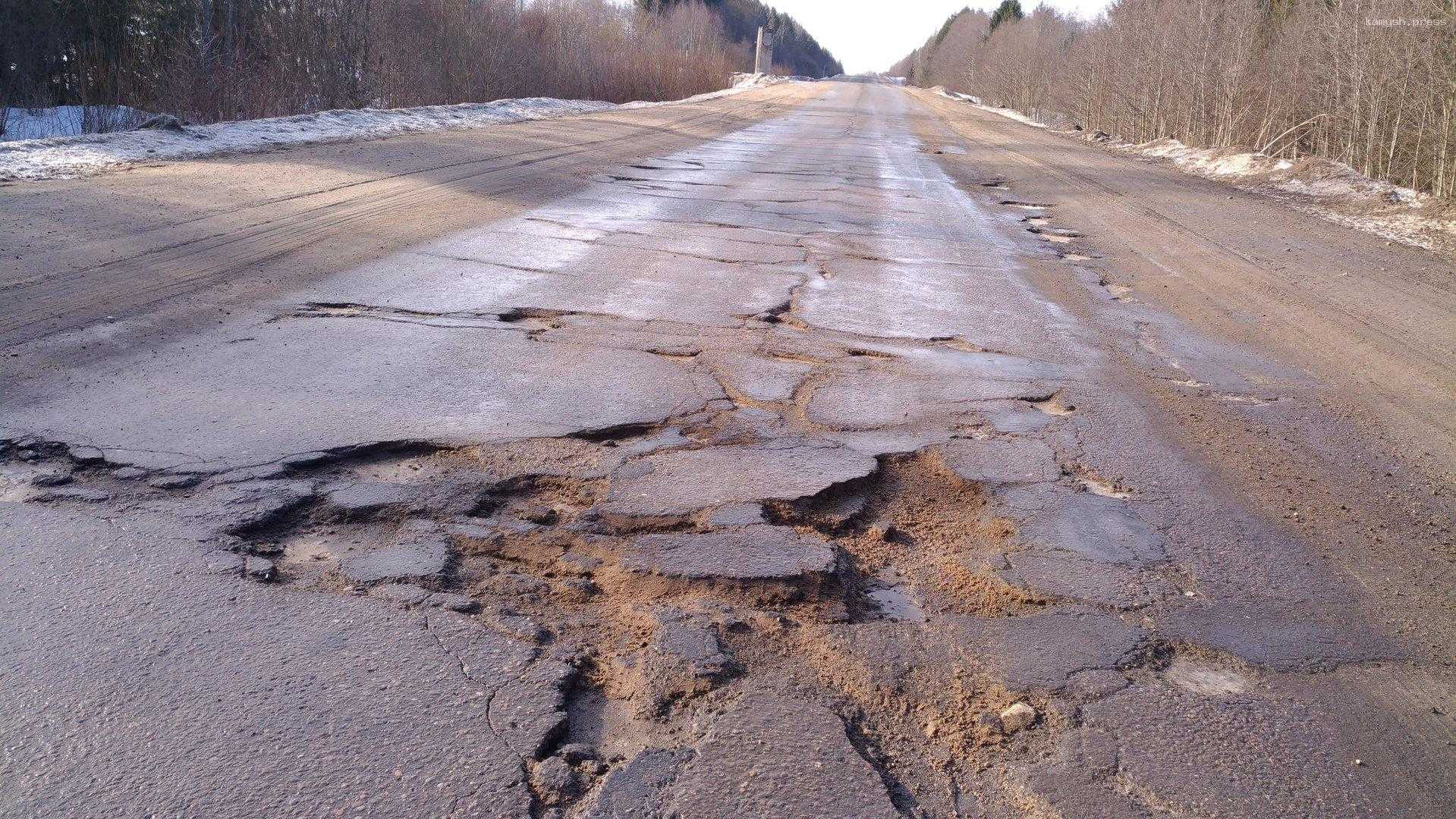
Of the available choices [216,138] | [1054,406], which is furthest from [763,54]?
[1054,406]

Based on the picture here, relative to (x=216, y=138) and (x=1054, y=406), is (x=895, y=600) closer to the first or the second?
(x=1054, y=406)

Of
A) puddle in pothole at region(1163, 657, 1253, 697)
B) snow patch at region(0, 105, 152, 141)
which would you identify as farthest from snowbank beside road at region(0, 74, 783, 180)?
puddle in pothole at region(1163, 657, 1253, 697)

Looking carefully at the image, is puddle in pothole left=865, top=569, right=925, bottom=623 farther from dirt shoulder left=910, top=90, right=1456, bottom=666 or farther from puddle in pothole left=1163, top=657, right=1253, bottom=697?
dirt shoulder left=910, top=90, right=1456, bottom=666

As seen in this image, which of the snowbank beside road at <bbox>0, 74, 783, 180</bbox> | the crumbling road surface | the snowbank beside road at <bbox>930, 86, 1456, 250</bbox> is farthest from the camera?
the snowbank beside road at <bbox>930, 86, 1456, 250</bbox>

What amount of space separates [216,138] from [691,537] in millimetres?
9920

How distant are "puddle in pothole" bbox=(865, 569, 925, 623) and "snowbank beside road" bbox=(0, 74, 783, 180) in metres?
7.90

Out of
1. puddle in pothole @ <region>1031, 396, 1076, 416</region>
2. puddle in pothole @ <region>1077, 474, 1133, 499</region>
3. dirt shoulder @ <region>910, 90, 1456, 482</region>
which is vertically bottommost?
puddle in pothole @ <region>1077, 474, 1133, 499</region>

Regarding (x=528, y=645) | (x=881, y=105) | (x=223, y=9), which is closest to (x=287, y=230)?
(x=528, y=645)

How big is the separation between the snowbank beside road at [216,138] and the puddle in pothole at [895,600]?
25.9 feet

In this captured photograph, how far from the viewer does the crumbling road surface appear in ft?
6.86

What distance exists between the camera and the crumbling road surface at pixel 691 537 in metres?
2.09

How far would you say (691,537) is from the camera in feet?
10.1

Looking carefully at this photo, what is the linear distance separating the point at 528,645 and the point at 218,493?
130cm

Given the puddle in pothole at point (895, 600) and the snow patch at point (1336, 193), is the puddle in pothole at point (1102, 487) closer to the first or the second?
the puddle in pothole at point (895, 600)
